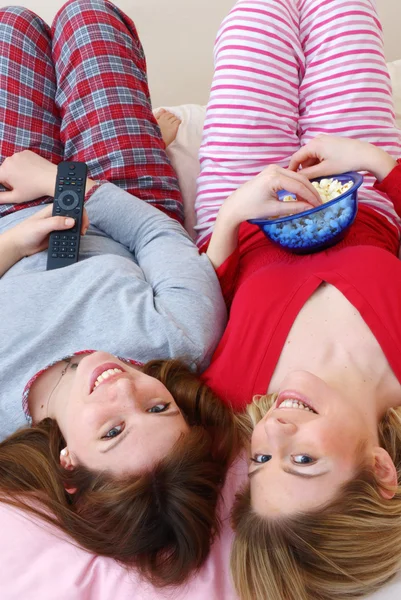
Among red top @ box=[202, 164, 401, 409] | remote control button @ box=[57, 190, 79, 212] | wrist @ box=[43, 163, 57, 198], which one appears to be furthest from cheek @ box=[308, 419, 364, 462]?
wrist @ box=[43, 163, 57, 198]

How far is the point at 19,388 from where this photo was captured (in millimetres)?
966

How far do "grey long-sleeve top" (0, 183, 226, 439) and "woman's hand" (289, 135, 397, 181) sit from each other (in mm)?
285

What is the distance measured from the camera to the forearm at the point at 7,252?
110 centimetres

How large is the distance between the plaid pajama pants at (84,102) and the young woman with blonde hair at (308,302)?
130mm

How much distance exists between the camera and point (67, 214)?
1074mm

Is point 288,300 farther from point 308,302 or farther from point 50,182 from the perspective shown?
point 50,182

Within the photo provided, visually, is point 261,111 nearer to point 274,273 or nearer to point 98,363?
point 274,273

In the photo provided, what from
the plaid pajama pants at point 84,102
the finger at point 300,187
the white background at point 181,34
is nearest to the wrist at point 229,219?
the finger at point 300,187

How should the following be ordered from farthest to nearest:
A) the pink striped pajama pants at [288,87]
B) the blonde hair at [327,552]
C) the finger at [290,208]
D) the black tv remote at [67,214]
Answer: the pink striped pajama pants at [288,87] → the black tv remote at [67,214] → the finger at [290,208] → the blonde hair at [327,552]

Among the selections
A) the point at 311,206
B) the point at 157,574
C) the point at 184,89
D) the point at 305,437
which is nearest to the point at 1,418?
the point at 157,574

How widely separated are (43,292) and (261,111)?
57 centimetres

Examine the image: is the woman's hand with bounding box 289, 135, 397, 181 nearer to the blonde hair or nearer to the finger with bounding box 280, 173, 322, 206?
the finger with bounding box 280, 173, 322, 206

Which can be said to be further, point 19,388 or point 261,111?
point 261,111

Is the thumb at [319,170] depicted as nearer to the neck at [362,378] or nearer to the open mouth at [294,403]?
the neck at [362,378]
